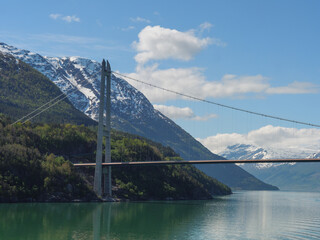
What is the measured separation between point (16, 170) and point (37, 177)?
466cm

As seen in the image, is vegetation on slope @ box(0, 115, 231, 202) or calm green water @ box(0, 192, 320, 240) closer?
calm green water @ box(0, 192, 320, 240)

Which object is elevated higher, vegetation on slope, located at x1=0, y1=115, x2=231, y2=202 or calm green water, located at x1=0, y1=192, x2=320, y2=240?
vegetation on slope, located at x1=0, y1=115, x2=231, y2=202

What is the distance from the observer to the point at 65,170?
322 ft

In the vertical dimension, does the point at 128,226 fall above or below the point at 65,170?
below

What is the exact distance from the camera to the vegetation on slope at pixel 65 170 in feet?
293

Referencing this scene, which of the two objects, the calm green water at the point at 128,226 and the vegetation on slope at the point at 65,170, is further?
the vegetation on slope at the point at 65,170

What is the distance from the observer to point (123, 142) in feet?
464

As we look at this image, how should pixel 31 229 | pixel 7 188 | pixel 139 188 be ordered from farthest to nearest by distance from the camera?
pixel 139 188 → pixel 7 188 → pixel 31 229

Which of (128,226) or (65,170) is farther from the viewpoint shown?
(65,170)

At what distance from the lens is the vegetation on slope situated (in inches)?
3514

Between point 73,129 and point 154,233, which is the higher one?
point 73,129

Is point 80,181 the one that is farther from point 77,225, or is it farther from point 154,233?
point 154,233

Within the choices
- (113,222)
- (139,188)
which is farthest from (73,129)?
(113,222)

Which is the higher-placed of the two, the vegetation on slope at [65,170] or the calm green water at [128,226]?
the vegetation on slope at [65,170]
